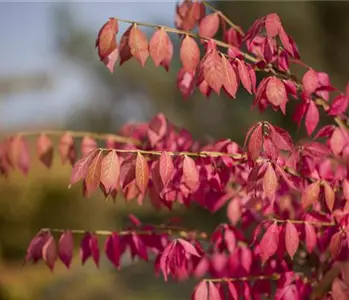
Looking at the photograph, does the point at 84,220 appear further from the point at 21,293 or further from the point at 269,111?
the point at 269,111

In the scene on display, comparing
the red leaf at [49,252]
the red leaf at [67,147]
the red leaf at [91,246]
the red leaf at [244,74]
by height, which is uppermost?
the red leaf at [244,74]

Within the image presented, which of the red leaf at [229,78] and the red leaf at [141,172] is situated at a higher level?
the red leaf at [229,78]

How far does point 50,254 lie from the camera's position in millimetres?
1711

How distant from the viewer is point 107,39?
54.7 inches

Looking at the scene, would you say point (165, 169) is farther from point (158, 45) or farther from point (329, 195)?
point (329, 195)

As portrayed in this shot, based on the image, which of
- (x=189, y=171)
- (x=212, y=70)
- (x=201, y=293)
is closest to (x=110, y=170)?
(x=189, y=171)

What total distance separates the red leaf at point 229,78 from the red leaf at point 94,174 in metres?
0.36

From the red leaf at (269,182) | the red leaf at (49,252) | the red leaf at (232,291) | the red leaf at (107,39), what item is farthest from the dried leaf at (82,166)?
the red leaf at (232,291)

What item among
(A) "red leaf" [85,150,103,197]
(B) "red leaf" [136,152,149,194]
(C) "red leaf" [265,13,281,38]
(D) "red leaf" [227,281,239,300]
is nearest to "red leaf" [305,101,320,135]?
(C) "red leaf" [265,13,281,38]

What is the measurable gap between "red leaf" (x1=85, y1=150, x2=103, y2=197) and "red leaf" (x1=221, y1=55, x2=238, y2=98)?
1.17 feet

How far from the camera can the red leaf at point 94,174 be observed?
122 cm

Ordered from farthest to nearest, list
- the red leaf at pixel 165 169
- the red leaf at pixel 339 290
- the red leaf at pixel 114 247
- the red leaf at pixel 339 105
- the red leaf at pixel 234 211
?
the red leaf at pixel 234 211
the red leaf at pixel 114 247
the red leaf at pixel 339 105
the red leaf at pixel 165 169
the red leaf at pixel 339 290

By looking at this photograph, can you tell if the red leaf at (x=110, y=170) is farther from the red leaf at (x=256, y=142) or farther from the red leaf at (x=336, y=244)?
the red leaf at (x=336, y=244)

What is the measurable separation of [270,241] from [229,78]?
0.46m
